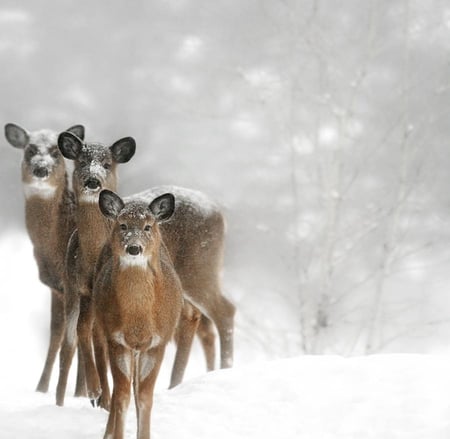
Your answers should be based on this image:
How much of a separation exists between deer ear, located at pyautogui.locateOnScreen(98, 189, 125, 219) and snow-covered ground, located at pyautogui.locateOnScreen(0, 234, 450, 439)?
1.03 meters

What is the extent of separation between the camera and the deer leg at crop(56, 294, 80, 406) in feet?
16.5

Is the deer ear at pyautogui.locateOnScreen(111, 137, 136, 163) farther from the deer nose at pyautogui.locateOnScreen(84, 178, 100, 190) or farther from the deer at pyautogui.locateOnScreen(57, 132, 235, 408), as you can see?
the deer nose at pyautogui.locateOnScreen(84, 178, 100, 190)

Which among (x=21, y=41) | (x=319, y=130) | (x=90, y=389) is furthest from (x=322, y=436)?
(x=21, y=41)

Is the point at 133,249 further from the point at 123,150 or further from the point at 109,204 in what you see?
the point at 123,150

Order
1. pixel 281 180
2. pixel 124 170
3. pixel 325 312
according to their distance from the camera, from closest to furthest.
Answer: pixel 325 312 → pixel 124 170 → pixel 281 180

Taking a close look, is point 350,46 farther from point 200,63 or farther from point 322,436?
point 322,436

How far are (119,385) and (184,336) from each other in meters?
1.88

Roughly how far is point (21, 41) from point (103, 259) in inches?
294

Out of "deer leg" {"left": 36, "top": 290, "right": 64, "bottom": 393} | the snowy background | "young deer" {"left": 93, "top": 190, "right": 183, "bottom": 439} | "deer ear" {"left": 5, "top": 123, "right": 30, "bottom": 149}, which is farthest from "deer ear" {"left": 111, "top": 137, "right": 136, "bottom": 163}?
the snowy background

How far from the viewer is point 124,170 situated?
10.5 m

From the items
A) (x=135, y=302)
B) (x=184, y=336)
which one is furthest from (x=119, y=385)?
(x=184, y=336)

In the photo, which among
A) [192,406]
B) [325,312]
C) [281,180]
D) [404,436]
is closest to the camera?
[404,436]

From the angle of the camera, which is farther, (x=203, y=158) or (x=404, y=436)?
(x=203, y=158)

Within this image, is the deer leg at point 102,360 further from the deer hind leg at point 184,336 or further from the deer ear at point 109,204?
the deer hind leg at point 184,336
